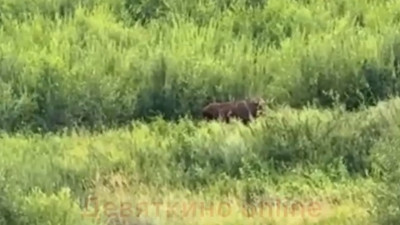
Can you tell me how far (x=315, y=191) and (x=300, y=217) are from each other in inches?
24.3

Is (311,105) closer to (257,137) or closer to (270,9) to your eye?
(257,137)

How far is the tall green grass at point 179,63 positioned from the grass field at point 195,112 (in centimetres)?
2

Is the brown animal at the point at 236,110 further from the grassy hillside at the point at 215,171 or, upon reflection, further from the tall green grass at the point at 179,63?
the tall green grass at the point at 179,63

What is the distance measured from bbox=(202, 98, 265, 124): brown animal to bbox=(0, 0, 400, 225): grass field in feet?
0.57

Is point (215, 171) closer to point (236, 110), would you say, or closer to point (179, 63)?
point (236, 110)

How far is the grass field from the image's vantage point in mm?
8344

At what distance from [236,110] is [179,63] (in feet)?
4.64

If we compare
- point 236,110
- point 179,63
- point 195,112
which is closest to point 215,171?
point 236,110

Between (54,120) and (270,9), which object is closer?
(54,120)

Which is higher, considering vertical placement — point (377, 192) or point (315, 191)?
point (377, 192)

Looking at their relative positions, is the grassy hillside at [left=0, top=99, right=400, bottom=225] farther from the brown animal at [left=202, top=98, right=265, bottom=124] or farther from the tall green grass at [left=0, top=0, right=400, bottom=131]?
the tall green grass at [left=0, top=0, right=400, bottom=131]

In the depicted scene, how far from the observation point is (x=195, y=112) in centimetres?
1156

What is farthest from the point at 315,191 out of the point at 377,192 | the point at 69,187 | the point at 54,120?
the point at 54,120

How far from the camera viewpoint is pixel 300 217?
27.0ft
